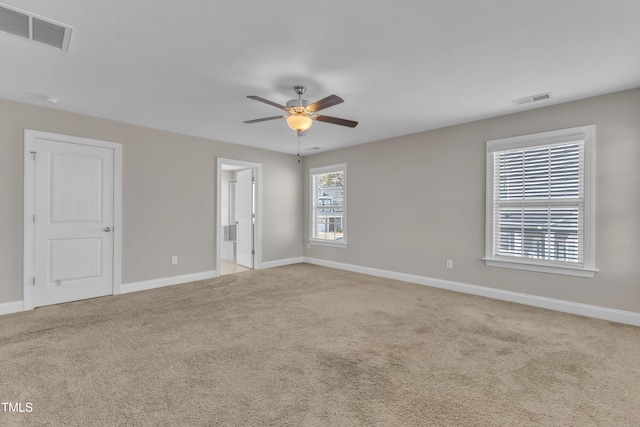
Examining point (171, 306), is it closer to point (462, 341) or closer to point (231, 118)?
point (231, 118)

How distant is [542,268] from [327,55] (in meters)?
3.58

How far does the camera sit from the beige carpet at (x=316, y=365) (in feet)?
5.75

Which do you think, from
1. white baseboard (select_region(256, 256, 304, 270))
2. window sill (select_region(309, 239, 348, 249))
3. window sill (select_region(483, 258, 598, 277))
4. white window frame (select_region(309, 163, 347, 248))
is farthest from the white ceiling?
white baseboard (select_region(256, 256, 304, 270))

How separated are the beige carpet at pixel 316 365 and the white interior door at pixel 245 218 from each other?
2.37 metres

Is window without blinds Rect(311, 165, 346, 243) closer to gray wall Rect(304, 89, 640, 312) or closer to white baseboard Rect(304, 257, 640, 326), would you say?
gray wall Rect(304, 89, 640, 312)

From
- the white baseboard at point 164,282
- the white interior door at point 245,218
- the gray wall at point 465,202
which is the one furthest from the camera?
the white interior door at point 245,218

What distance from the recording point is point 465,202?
4367 mm

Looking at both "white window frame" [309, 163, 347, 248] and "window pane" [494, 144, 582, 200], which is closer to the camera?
"window pane" [494, 144, 582, 200]

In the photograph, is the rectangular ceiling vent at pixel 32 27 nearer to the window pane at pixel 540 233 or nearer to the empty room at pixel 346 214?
the empty room at pixel 346 214

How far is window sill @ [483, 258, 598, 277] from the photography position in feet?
11.1

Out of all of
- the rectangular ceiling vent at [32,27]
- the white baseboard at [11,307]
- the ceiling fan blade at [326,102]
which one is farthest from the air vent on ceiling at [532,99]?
the white baseboard at [11,307]

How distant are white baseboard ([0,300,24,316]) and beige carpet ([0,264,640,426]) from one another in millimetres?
162

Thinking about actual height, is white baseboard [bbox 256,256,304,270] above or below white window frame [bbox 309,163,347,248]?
below

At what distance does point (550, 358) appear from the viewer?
2.42 meters
